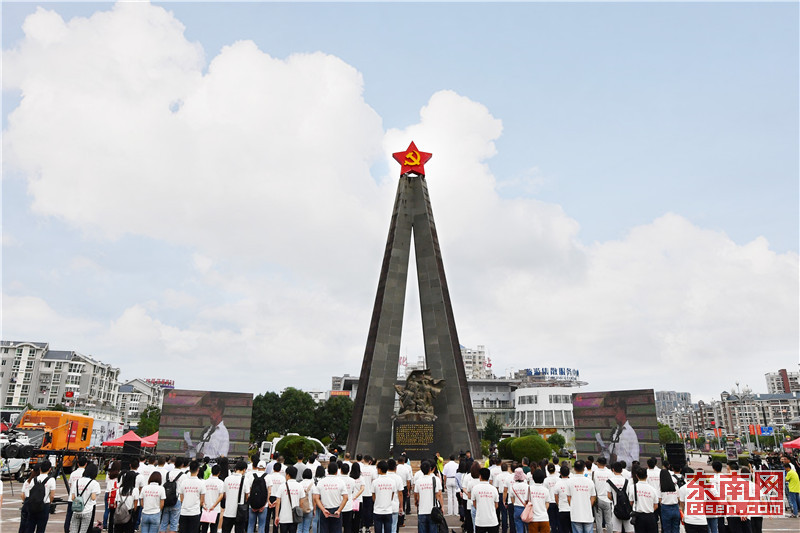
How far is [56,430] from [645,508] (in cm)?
2989

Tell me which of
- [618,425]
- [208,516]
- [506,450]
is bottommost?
[506,450]

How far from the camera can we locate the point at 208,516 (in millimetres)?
8859

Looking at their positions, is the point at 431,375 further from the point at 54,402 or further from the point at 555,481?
the point at 54,402

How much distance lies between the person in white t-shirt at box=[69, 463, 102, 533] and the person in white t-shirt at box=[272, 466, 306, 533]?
3188 mm

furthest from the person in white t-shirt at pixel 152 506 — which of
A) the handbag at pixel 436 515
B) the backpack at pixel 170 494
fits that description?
the handbag at pixel 436 515

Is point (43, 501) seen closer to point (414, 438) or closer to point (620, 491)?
point (620, 491)

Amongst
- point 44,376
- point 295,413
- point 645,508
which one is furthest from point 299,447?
point 44,376

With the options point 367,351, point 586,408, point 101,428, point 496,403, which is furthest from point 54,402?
point 586,408

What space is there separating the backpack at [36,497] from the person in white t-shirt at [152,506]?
5.79ft

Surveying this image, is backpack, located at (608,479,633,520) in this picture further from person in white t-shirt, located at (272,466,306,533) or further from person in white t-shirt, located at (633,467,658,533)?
person in white t-shirt, located at (272,466,306,533)

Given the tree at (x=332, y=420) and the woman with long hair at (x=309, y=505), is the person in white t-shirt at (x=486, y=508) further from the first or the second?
the tree at (x=332, y=420)

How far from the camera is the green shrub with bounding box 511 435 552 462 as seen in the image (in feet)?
111

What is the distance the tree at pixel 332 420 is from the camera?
62.0m

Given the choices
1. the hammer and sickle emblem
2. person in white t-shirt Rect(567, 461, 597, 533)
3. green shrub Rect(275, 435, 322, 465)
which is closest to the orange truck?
green shrub Rect(275, 435, 322, 465)
